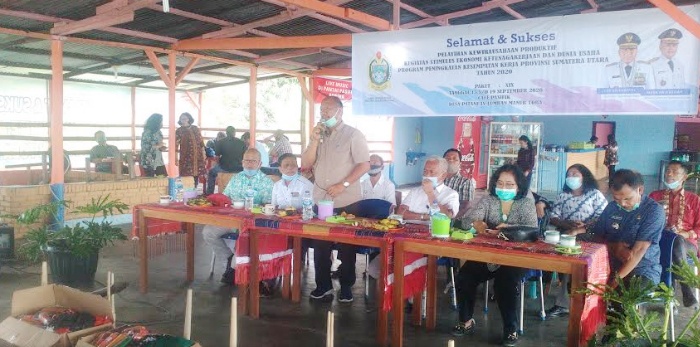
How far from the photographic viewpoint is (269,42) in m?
6.97

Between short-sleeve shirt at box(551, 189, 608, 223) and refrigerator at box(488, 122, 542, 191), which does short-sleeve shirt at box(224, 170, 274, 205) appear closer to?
short-sleeve shirt at box(551, 189, 608, 223)

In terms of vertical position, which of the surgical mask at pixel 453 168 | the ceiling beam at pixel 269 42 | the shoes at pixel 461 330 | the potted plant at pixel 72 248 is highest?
the ceiling beam at pixel 269 42

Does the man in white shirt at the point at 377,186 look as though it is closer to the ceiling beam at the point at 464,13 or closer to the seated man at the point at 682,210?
the seated man at the point at 682,210

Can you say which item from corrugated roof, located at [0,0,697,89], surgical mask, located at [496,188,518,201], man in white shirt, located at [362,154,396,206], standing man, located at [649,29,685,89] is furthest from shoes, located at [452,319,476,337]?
corrugated roof, located at [0,0,697,89]

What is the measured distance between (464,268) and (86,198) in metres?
5.20

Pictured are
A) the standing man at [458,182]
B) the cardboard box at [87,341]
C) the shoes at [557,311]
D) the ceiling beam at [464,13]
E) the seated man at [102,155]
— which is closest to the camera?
the cardboard box at [87,341]

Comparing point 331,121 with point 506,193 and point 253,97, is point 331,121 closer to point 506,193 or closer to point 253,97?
point 506,193

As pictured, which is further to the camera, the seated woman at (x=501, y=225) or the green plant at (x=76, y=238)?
the green plant at (x=76, y=238)

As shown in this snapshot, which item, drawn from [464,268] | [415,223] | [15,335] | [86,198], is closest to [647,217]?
[464,268]

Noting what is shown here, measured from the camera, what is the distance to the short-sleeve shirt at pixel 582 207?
4547mm

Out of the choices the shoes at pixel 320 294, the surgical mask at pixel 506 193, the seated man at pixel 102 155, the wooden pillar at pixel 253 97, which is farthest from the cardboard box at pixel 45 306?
the wooden pillar at pixel 253 97

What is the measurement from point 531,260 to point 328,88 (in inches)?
348

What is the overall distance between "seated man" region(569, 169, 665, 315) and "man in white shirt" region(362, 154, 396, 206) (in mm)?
1993

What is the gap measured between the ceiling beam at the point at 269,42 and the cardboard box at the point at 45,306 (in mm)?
4150
